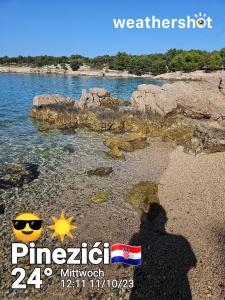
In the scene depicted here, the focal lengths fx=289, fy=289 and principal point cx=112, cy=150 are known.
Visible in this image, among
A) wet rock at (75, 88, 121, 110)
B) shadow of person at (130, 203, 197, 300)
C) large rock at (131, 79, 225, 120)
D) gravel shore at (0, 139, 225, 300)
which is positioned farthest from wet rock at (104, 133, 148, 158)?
wet rock at (75, 88, 121, 110)

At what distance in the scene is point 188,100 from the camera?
32906 mm

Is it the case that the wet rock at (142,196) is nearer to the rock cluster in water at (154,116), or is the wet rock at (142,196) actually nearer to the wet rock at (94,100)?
the rock cluster in water at (154,116)

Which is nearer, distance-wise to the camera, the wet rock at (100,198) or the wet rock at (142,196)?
the wet rock at (142,196)

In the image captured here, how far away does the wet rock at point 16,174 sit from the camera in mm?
17828

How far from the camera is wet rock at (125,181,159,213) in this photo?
15.1m

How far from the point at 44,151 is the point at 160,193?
1184cm

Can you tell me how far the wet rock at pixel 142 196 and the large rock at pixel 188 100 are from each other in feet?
55.6

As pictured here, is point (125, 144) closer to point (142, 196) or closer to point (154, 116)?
point (142, 196)

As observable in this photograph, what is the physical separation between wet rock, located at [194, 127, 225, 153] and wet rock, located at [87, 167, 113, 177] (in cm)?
814

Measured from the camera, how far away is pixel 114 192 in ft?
55.0

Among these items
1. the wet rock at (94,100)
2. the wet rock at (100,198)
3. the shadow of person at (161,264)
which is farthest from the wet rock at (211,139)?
the wet rock at (94,100)

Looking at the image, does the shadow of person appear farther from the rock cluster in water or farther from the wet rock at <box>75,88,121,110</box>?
the wet rock at <box>75,88,121,110</box>

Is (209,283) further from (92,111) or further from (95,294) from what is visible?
(92,111)

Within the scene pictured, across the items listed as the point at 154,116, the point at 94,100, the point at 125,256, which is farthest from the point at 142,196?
the point at 94,100
